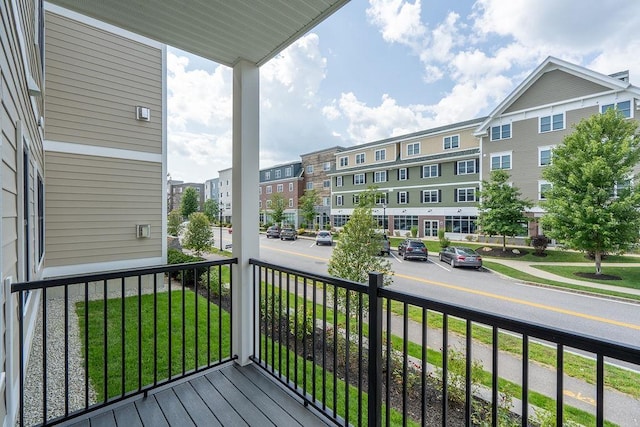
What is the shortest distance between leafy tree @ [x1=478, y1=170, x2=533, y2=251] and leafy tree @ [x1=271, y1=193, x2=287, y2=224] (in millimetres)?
15714

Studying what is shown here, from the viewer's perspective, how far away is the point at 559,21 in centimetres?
351

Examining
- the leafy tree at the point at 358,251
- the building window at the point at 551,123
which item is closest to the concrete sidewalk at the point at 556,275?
the building window at the point at 551,123

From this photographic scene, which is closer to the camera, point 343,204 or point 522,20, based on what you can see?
point 522,20

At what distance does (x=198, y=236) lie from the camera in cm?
912

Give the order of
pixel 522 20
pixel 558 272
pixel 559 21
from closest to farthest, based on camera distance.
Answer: pixel 559 21
pixel 522 20
pixel 558 272

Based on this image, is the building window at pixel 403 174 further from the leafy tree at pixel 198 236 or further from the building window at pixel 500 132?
the leafy tree at pixel 198 236

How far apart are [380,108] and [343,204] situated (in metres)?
12.4

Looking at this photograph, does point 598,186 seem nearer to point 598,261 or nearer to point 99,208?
point 598,261

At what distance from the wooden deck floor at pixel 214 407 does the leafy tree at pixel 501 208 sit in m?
10.0

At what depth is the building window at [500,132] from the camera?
294 inches

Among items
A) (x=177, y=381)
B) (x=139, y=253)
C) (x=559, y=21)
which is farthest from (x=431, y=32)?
(x=139, y=253)

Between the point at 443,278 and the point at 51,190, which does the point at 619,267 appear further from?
the point at 51,190

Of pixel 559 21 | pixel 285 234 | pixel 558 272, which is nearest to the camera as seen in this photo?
pixel 559 21

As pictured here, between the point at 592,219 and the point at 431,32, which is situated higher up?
the point at 431,32
